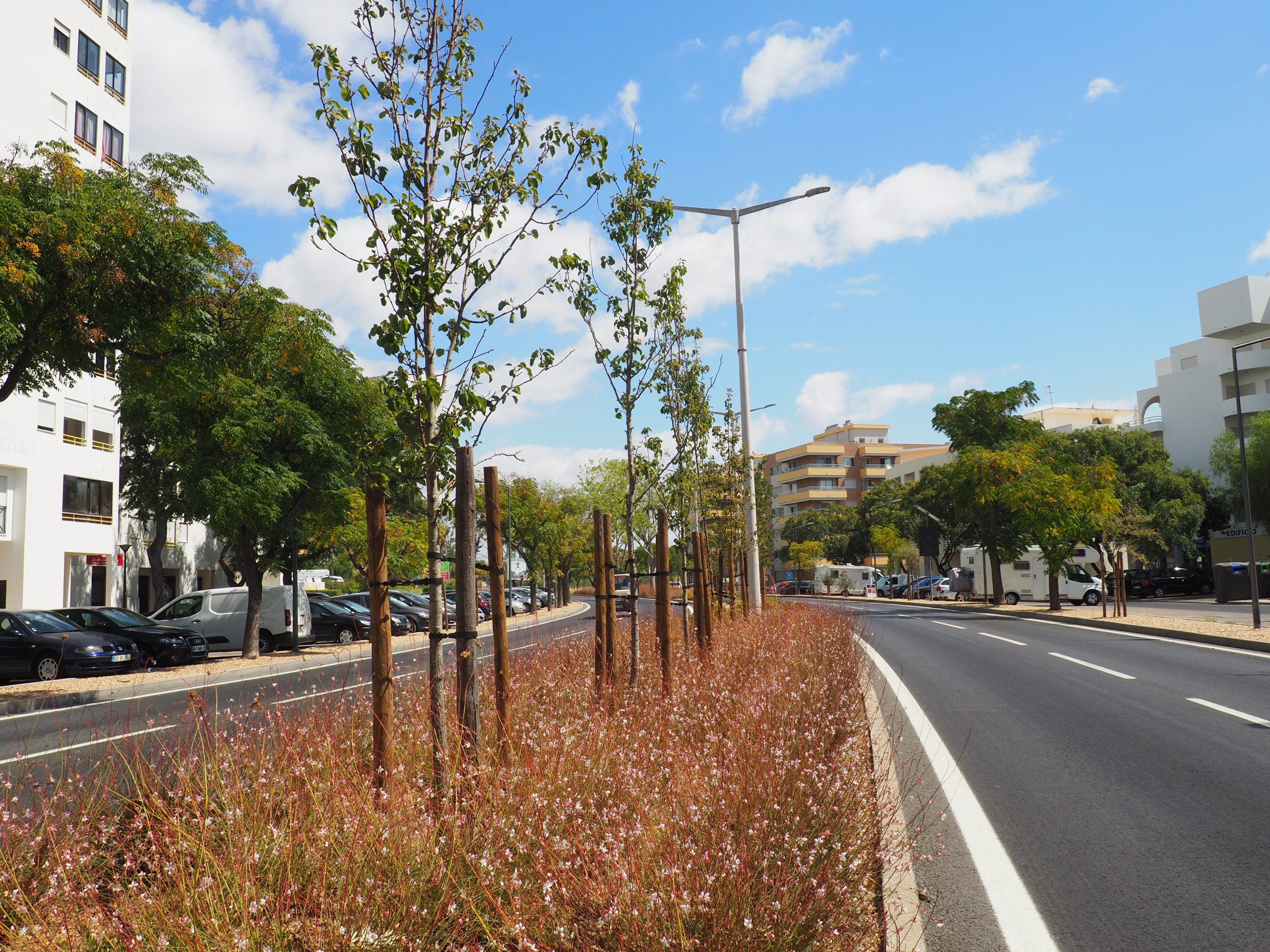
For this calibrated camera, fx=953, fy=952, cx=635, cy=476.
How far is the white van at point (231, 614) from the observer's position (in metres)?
26.3

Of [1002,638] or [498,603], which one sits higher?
[498,603]

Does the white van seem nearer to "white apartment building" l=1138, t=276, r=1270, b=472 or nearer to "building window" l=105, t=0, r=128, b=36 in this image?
"building window" l=105, t=0, r=128, b=36

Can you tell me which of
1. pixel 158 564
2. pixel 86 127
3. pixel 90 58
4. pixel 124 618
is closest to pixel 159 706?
pixel 124 618

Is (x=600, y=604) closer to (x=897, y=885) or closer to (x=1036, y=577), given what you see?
(x=897, y=885)

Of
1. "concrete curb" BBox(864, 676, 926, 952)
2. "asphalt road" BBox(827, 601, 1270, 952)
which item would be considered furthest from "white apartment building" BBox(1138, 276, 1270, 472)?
"concrete curb" BBox(864, 676, 926, 952)

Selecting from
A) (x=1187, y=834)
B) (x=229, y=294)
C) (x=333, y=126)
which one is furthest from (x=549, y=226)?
(x=229, y=294)

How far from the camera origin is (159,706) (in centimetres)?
1316

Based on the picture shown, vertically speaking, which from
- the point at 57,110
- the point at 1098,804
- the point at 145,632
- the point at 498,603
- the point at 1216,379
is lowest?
the point at 1098,804

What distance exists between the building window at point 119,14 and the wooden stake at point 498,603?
4202 centimetres

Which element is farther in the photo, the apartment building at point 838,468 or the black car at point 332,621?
the apartment building at point 838,468

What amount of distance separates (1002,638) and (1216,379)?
57.1 meters

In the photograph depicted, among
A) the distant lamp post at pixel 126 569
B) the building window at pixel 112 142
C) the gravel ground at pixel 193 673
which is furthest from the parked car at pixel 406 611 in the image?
the building window at pixel 112 142

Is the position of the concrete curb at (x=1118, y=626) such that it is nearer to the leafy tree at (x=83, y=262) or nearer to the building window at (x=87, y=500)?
the leafy tree at (x=83, y=262)

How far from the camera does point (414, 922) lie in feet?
10.9
